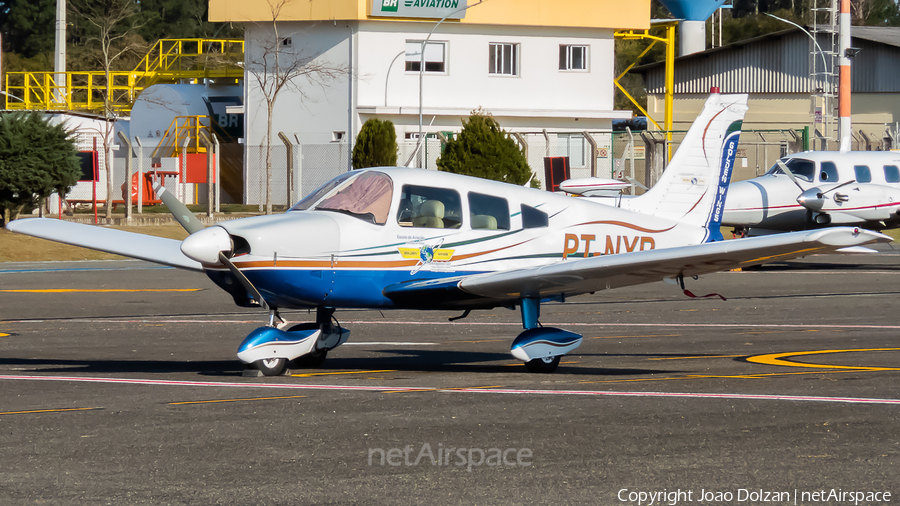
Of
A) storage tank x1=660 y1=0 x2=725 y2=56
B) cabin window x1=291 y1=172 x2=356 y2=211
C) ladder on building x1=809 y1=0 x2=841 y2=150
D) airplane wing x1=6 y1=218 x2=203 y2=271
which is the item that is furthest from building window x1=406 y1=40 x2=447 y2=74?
cabin window x1=291 y1=172 x2=356 y2=211

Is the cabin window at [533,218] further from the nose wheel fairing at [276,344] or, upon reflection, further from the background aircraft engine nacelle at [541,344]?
the nose wheel fairing at [276,344]

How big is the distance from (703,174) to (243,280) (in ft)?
20.8

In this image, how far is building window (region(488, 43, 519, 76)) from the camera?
46625 millimetres

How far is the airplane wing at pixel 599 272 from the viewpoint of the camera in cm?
968

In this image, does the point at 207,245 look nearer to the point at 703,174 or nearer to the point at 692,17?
the point at 703,174

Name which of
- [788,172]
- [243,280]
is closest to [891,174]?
[788,172]

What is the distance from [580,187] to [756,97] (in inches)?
1836

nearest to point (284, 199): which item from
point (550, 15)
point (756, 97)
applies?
point (550, 15)

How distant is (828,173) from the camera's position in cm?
2531

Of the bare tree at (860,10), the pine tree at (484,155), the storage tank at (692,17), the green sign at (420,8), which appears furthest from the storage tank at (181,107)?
the bare tree at (860,10)

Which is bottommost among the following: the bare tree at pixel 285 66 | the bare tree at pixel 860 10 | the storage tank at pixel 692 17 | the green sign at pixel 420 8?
the bare tree at pixel 285 66

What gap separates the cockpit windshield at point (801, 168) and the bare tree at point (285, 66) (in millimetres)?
22790

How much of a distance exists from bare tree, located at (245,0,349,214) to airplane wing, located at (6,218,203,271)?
32362 millimetres

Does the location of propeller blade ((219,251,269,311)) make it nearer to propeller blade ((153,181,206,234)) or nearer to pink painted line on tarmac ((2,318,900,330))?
propeller blade ((153,181,206,234))
